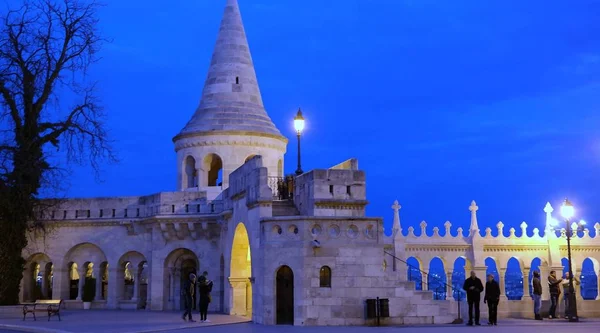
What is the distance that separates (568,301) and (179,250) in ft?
43.3

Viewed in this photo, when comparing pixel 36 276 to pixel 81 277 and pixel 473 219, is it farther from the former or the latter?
pixel 473 219

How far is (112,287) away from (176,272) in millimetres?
2663

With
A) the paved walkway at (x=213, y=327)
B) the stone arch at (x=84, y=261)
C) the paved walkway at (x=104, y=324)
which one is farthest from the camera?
the stone arch at (x=84, y=261)

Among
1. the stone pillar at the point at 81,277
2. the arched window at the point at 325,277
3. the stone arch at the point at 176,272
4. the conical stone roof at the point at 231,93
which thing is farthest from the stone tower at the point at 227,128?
A: the arched window at the point at 325,277

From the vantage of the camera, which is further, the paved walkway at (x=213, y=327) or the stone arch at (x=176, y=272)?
the stone arch at (x=176, y=272)

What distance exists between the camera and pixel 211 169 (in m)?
30.7

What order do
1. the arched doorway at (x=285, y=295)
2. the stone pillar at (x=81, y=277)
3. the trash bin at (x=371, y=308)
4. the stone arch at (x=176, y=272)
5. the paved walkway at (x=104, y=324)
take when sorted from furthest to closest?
the stone pillar at (x=81, y=277), the stone arch at (x=176, y=272), the arched doorway at (x=285, y=295), the trash bin at (x=371, y=308), the paved walkway at (x=104, y=324)

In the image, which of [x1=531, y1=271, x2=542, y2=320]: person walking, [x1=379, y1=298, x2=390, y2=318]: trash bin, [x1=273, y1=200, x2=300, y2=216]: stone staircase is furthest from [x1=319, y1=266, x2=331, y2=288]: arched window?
[x1=531, y1=271, x2=542, y2=320]: person walking

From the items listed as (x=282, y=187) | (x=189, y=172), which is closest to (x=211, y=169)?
(x=189, y=172)

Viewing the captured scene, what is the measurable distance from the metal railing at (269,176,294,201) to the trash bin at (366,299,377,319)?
13.1 ft

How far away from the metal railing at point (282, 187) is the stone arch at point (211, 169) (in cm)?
747

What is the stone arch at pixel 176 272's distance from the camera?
2742cm

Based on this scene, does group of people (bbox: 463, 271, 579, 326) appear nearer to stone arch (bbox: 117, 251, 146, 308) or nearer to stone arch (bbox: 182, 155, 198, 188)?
stone arch (bbox: 182, 155, 198, 188)

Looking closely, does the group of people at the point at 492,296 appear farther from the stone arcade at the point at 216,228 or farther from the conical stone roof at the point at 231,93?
the conical stone roof at the point at 231,93
